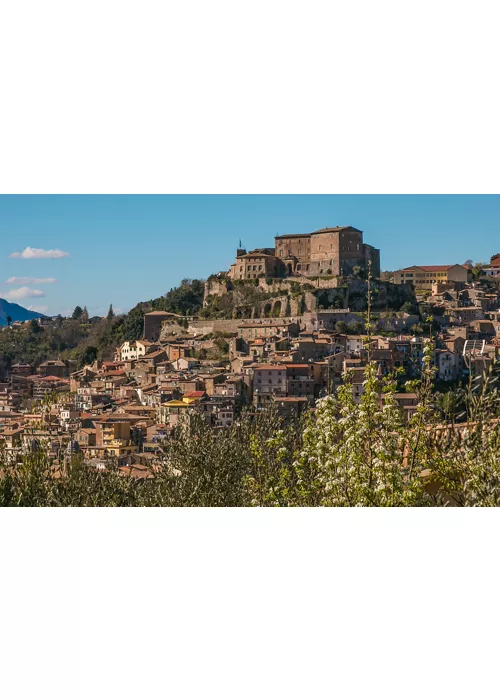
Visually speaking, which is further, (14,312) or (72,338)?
(72,338)

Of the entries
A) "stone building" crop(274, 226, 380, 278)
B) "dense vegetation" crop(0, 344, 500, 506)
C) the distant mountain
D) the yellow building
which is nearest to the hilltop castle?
"stone building" crop(274, 226, 380, 278)

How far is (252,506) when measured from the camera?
3.76 metres

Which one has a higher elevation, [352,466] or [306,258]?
[306,258]

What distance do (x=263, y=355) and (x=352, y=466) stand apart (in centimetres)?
1231

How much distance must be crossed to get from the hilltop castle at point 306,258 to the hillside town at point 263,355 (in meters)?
0.05

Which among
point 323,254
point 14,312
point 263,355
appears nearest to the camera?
point 14,312

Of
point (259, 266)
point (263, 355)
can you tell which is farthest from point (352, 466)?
point (259, 266)

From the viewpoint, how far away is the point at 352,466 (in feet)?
10.4

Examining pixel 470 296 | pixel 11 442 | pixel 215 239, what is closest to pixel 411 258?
pixel 215 239

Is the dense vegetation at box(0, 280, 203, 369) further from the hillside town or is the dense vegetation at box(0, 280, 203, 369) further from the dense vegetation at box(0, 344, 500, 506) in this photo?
the dense vegetation at box(0, 344, 500, 506)

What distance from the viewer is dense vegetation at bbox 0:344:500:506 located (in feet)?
10.4

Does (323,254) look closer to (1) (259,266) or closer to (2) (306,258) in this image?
(2) (306,258)

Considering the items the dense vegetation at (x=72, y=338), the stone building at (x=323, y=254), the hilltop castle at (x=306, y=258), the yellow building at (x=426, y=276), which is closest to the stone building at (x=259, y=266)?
the hilltop castle at (x=306, y=258)
